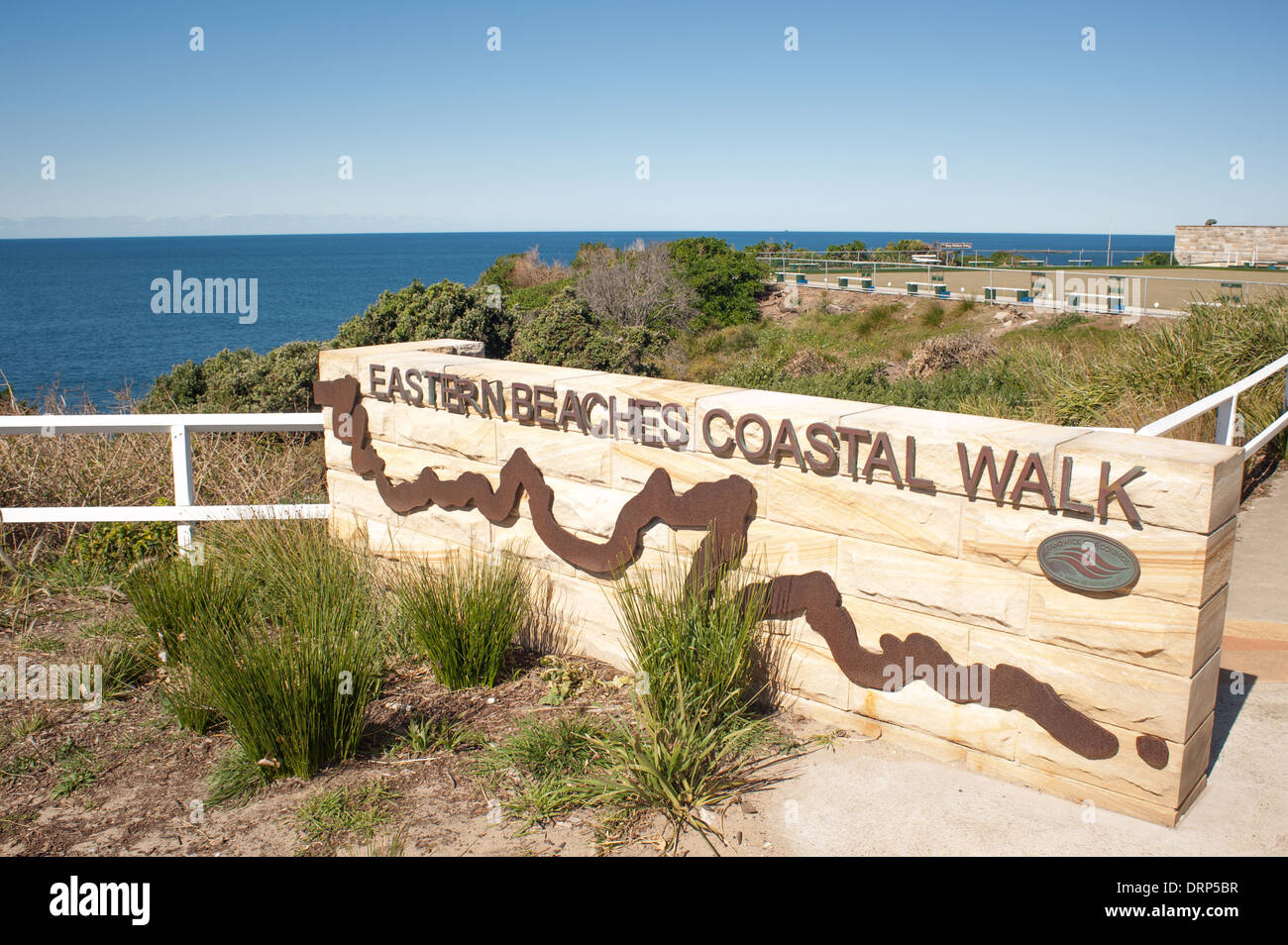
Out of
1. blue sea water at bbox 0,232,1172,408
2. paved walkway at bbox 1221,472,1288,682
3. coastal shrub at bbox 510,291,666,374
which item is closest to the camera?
paved walkway at bbox 1221,472,1288,682

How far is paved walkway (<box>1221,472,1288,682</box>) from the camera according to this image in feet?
16.2

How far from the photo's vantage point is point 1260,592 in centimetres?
590

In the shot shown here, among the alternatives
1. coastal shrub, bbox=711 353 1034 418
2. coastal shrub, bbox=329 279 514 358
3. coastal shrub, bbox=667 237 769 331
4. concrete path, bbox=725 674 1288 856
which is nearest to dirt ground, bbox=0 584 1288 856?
concrete path, bbox=725 674 1288 856

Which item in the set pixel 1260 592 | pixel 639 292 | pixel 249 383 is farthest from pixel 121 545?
pixel 639 292

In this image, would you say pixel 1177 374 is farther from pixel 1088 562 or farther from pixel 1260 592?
pixel 1088 562

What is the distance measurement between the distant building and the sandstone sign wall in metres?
45.4

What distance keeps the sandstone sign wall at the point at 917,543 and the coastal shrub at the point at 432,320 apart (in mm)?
12210

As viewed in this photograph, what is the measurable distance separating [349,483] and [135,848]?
304 centimetres

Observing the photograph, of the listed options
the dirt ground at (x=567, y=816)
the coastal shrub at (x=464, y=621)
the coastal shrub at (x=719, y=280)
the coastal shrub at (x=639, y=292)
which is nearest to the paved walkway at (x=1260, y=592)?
the dirt ground at (x=567, y=816)

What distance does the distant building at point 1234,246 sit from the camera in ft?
140

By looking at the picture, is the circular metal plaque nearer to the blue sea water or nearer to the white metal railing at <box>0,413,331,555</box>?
the white metal railing at <box>0,413,331,555</box>

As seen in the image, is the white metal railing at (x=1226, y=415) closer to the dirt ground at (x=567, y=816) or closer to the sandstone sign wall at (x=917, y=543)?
the dirt ground at (x=567, y=816)

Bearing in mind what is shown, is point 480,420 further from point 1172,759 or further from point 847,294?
point 847,294

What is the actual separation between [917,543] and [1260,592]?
3.39 metres
